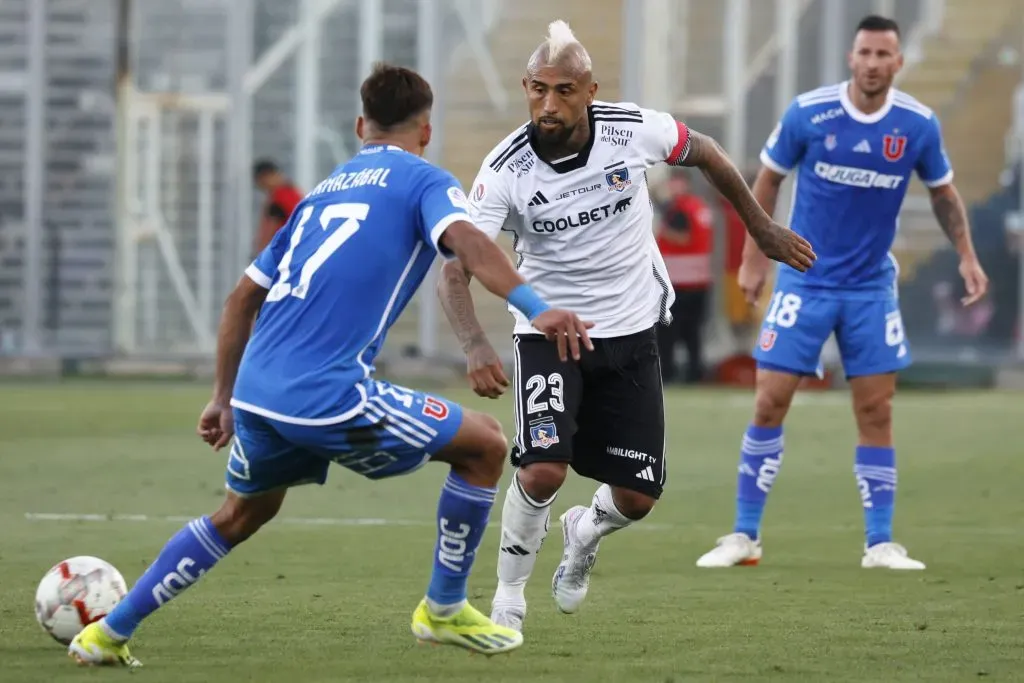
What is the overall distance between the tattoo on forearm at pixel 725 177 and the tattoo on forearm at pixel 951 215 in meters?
2.36

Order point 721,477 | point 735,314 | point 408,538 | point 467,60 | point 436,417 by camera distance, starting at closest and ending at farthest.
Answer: point 436,417 < point 408,538 < point 721,477 < point 735,314 < point 467,60

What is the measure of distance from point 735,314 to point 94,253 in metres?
7.96

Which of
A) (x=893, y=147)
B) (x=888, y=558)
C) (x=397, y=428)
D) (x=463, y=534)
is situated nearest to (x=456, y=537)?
(x=463, y=534)

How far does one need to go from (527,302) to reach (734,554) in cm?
351

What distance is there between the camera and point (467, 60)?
2425cm

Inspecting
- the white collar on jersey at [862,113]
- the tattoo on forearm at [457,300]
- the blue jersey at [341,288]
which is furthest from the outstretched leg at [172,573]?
the white collar on jersey at [862,113]

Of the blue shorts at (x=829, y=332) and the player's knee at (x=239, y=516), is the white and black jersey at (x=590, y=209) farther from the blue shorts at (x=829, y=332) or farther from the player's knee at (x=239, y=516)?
the blue shorts at (x=829, y=332)

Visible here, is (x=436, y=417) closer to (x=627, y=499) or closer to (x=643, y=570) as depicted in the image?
(x=627, y=499)

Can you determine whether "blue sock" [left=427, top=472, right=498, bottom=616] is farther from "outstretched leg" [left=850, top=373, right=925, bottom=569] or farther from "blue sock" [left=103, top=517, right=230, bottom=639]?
"outstretched leg" [left=850, top=373, right=925, bottom=569]

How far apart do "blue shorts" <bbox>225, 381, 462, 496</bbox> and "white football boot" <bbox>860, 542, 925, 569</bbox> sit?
335 cm

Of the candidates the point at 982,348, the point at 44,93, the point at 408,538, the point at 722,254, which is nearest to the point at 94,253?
the point at 44,93

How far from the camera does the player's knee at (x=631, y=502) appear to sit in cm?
726

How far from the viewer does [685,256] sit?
2114 cm

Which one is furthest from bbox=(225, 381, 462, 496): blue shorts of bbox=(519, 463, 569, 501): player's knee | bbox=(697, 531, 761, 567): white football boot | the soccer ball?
bbox=(697, 531, 761, 567): white football boot
